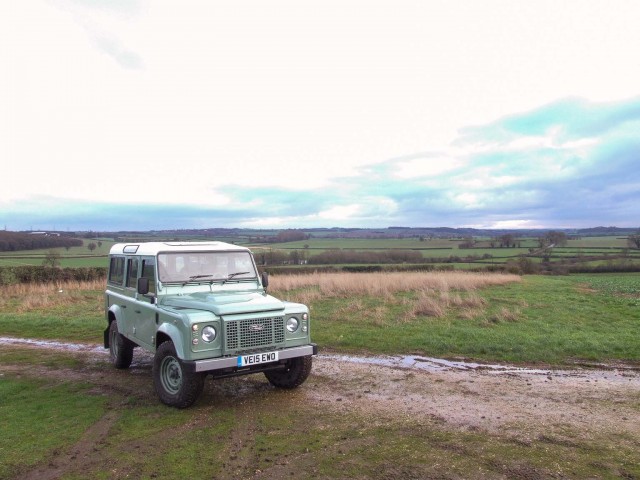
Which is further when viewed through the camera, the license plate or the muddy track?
the license plate

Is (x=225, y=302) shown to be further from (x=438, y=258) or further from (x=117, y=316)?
(x=438, y=258)

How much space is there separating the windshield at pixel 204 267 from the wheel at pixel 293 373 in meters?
1.83

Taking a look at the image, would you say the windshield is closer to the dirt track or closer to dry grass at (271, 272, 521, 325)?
the dirt track

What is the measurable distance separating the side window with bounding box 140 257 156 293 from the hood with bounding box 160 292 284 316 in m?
0.44

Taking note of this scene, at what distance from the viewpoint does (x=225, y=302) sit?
273 inches

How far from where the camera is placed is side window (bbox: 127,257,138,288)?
337 inches

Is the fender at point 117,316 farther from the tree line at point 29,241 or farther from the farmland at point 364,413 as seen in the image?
the tree line at point 29,241

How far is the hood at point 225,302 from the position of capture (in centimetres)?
665

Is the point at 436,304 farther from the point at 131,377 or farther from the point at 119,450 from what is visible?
the point at 119,450

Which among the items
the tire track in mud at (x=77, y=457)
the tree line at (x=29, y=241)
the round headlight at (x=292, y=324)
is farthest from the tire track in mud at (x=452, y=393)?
the tree line at (x=29, y=241)

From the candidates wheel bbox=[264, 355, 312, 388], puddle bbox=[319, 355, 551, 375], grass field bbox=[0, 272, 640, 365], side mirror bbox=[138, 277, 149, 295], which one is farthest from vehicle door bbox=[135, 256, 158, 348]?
grass field bbox=[0, 272, 640, 365]

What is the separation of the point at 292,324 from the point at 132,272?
3.55 meters

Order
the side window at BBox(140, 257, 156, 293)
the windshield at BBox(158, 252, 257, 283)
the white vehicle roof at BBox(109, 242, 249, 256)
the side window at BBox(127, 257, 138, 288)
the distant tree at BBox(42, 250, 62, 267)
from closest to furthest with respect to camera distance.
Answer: the side window at BBox(140, 257, 156, 293) < the windshield at BBox(158, 252, 257, 283) < the white vehicle roof at BBox(109, 242, 249, 256) < the side window at BBox(127, 257, 138, 288) < the distant tree at BBox(42, 250, 62, 267)

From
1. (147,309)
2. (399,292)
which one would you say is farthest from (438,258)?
(147,309)
